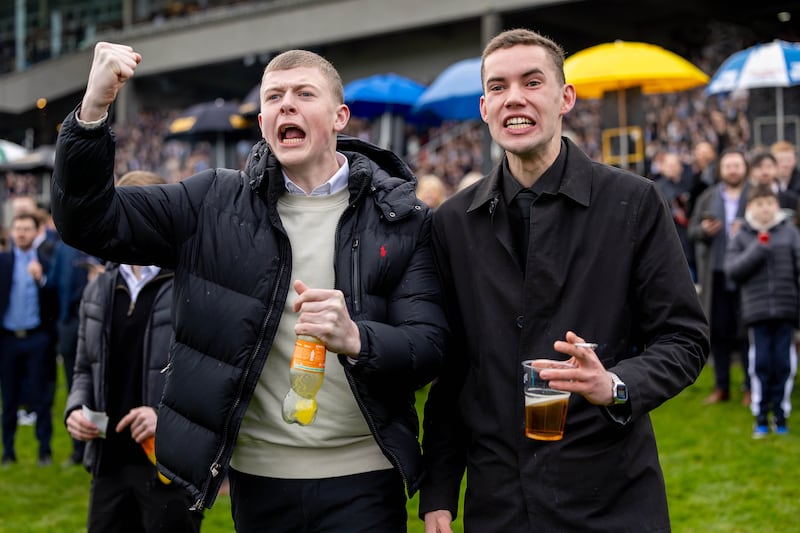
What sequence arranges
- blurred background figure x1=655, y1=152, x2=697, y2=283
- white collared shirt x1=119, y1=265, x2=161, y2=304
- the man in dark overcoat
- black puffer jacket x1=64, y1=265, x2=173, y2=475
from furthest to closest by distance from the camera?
blurred background figure x1=655, y1=152, x2=697, y2=283, white collared shirt x1=119, y1=265, x2=161, y2=304, black puffer jacket x1=64, y1=265, x2=173, y2=475, the man in dark overcoat

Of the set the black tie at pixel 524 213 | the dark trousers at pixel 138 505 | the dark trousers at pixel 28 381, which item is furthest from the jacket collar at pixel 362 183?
the dark trousers at pixel 28 381

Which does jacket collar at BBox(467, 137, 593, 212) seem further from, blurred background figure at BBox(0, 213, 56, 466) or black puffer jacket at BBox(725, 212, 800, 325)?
blurred background figure at BBox(0, 213, 56, 466)

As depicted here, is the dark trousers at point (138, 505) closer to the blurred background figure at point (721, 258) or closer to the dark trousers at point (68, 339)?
the dark trousers at point (68, 339)

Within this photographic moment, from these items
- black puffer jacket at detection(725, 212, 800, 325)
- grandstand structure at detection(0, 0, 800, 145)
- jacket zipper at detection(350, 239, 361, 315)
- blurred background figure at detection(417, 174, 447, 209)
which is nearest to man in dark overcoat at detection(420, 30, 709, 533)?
jacket zipper at detection(350, 239, 361, 315)

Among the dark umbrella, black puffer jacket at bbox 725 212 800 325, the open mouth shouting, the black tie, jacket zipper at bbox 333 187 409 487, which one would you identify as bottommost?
black puffer jacket at bbox 725 212 800 325

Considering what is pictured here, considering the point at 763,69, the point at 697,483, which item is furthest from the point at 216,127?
the point at 697,483

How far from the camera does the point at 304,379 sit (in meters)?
2.83

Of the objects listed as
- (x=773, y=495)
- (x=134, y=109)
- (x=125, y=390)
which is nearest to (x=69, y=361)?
(x=125, y=390)

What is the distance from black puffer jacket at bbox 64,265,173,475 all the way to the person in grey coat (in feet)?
17.6

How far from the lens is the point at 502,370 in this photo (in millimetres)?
2852

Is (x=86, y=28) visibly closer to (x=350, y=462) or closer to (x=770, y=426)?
(x=770, y=426)

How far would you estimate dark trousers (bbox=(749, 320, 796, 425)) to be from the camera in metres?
7.82

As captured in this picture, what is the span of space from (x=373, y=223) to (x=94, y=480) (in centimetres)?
204

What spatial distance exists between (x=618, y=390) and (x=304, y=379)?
3.00 ft
